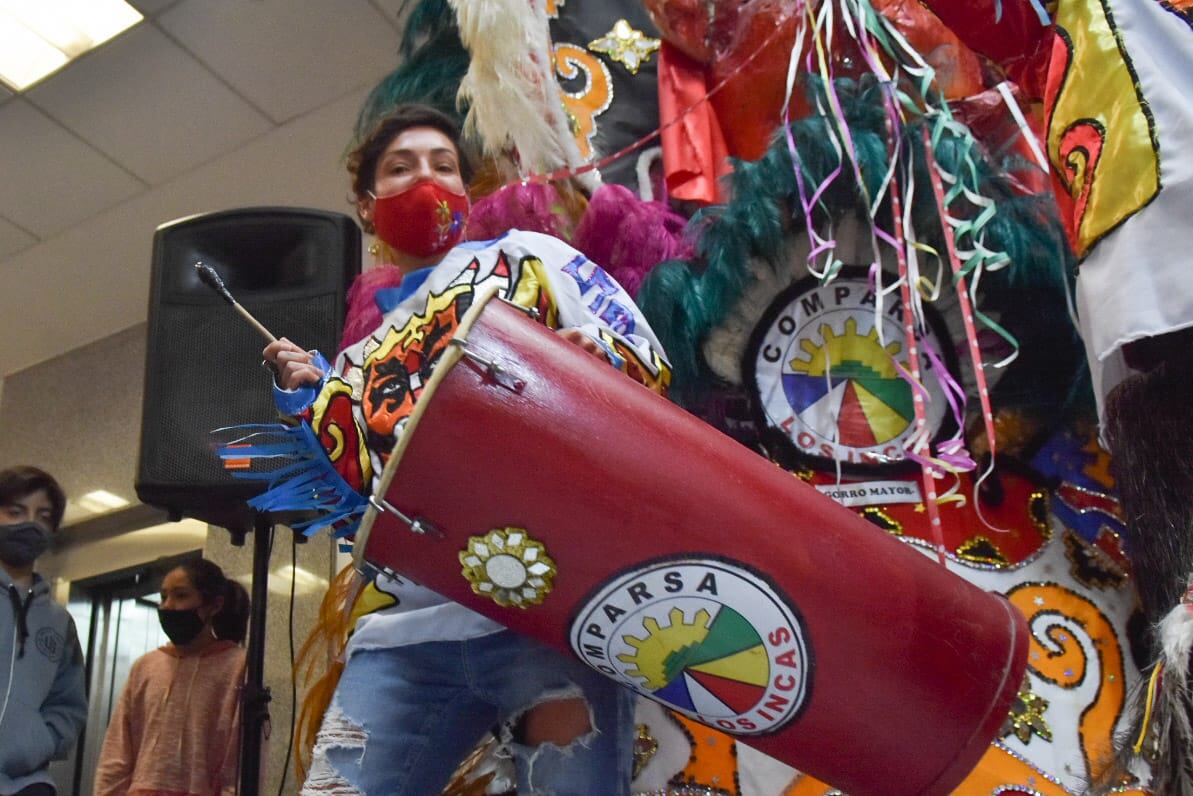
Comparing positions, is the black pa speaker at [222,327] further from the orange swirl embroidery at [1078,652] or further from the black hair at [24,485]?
the orange swirl embroidery at [1078,652]

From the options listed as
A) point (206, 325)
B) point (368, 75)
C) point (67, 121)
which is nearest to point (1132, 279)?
point (206, 325)

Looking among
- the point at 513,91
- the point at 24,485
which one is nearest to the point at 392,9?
the point at 513,91

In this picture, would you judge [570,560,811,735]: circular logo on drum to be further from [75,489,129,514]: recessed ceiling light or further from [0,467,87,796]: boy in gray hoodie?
[75,489,129,514]: recessed ceiling light

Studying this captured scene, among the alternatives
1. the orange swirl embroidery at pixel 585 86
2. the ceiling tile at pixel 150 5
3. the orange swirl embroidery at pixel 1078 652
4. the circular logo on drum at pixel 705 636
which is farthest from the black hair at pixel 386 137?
the ceiling tile at pixel 150 5

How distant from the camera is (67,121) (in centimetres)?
305

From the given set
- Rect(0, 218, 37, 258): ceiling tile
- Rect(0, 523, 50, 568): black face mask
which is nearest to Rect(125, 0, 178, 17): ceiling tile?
Rect(0, 218, 37, 258): ceiling tile

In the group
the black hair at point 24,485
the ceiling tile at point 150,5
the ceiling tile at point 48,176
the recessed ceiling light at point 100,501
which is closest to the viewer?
the black hair at point 24,485

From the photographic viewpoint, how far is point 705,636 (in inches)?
43.2

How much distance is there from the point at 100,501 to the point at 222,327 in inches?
85.2

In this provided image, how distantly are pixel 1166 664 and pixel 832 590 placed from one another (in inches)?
11.3

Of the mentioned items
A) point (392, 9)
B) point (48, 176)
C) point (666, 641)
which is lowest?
point (48, 176)

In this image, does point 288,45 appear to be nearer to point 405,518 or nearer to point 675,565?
point 405,518

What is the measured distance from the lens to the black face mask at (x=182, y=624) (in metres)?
2.49

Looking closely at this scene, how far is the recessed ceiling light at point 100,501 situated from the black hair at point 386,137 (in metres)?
2.65
